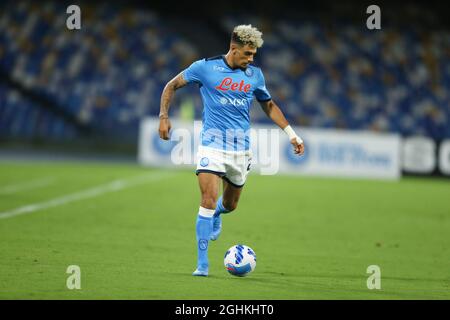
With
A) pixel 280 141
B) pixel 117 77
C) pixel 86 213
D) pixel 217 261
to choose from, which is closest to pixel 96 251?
pixel 217 261

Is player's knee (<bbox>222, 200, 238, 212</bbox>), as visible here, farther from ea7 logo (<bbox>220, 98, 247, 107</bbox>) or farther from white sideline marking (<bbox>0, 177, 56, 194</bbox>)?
white sideline marking (<bbox>0, 177, 56, 194</bbox>)

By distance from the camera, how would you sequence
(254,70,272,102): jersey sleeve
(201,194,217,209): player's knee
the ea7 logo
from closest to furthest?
1. (201,194,217,209): player's knee
2. the ea7 logo
3. (254,70,272,102): jersey sleeve

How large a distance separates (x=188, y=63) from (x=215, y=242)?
21.1m

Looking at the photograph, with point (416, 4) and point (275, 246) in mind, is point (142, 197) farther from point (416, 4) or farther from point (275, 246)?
point (416, 4)

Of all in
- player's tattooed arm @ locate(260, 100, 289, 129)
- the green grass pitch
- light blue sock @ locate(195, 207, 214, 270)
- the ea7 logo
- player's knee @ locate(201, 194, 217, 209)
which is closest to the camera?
the green grass pitch

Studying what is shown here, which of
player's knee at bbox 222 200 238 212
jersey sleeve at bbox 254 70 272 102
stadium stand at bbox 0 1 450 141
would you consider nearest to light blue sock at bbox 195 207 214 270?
player's knee at bbox 222 200 238 212

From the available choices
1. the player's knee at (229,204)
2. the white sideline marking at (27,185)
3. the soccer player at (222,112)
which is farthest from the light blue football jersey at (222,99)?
the white sideline marking at (27,185)

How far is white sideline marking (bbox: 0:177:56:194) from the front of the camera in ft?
56.5

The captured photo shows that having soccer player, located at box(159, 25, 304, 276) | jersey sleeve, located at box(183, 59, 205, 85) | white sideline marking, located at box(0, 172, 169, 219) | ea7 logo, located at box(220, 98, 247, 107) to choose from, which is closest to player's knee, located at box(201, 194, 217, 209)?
soccer player, located at box(159, 25, 304, 276)

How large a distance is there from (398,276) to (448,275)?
0.59 meters

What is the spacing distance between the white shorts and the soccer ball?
78cm

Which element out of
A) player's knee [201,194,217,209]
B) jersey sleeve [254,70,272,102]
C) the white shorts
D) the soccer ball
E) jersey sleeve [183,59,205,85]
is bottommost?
the soccer ball

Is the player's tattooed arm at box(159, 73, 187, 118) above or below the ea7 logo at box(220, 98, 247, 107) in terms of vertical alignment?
above

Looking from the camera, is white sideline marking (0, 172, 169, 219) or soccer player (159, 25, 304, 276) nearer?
soccer player (159, 25, 304, 276)
